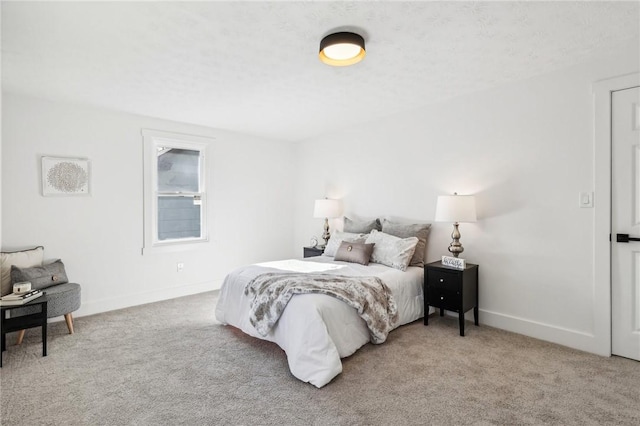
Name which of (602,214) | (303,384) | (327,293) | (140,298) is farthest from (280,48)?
(140,298)

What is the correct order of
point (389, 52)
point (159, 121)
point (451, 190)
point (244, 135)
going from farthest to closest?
point (244, 135), point (159, 121), point (451, 190), point (389, 52)

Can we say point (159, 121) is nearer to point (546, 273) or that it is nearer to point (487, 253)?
point (487, 253)

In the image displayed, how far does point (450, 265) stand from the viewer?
11.1 ft

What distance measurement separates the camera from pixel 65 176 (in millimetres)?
3717

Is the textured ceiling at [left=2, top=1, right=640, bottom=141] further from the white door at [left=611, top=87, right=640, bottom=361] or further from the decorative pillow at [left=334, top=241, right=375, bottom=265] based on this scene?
the decorative pillow at [left=334, top=241, right=375, bottom=265]

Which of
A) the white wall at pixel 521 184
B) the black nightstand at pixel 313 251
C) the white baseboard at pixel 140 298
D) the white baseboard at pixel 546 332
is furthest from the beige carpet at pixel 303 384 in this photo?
the black nightstand at pixel 313 251

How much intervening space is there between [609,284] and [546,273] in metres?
0.45

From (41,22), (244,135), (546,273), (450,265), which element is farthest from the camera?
(244,135)

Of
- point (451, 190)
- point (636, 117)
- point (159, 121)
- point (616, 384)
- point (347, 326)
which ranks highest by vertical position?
point (159, 121)

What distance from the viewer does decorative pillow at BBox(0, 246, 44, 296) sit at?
315 centimetres

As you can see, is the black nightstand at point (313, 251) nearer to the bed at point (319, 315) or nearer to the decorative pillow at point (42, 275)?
the bed at point (319, 315)

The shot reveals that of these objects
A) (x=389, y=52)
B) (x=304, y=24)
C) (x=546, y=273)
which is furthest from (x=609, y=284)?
(x=304, y=24)

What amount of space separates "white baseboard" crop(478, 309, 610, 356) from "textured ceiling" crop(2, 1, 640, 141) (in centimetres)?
231

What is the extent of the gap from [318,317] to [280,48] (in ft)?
6.64
